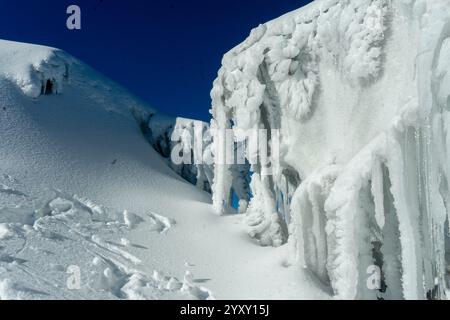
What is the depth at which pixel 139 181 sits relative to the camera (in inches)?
454

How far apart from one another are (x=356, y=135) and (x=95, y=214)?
18.7 ft

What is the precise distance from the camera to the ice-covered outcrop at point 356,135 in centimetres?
534

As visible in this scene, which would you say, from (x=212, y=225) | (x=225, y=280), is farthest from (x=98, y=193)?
(x=225, y=280)

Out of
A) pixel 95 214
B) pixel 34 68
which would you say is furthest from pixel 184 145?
pixel 95 214

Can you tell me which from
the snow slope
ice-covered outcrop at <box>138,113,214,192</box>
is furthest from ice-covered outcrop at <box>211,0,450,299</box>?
ice-covered outcrop at <box>138,113,214,192</box>

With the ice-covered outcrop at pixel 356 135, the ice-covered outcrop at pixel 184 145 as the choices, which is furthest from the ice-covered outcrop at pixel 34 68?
the ice-covered outcrop at pixel 356 135

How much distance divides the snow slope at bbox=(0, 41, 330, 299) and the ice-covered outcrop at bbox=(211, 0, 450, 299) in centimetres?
91

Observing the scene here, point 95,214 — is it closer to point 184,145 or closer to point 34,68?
point 184,145

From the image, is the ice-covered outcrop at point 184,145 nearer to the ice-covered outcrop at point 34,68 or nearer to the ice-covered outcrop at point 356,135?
the ice-covered outcrop at point 34,68

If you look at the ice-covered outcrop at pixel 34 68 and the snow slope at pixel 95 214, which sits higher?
the ice-covered outcrop at pixel 34 68

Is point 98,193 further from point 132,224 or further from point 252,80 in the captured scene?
point 252,80

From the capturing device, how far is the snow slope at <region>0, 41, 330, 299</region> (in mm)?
6152

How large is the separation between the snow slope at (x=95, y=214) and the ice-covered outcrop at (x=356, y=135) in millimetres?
910
